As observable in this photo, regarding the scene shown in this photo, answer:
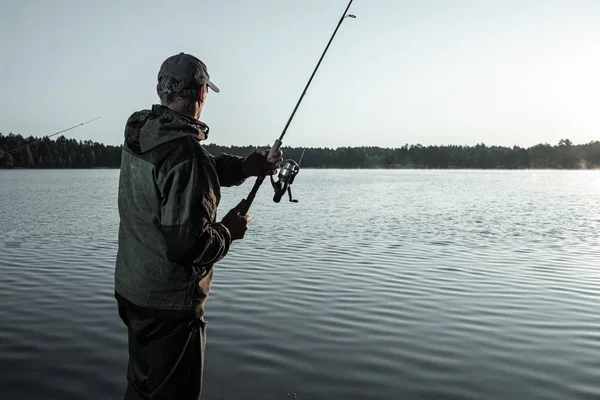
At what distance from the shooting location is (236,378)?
215 inches

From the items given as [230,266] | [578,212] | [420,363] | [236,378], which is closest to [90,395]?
[236,378]

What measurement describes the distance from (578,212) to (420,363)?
24.9 m

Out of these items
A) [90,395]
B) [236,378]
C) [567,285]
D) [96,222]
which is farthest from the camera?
[96,222]

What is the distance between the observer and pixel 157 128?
306 centimetres

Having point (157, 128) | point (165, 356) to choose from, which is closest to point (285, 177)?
point (157, 128)

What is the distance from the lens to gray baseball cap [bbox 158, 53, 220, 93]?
3248mm

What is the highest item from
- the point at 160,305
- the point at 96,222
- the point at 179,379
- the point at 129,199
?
the point at 129,199

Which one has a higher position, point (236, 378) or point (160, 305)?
point (160, 305)

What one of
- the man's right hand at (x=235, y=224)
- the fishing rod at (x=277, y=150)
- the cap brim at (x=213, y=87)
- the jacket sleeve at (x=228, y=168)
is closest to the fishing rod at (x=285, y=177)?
the fishing rod at (x=277, y=150)

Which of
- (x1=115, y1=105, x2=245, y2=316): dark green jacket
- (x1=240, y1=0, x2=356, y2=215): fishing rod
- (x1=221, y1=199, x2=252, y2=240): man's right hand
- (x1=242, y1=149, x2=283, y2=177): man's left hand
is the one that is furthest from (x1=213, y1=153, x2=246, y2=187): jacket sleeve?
(x1=115, y1=105, x2=245, y2=316): dark green jacket

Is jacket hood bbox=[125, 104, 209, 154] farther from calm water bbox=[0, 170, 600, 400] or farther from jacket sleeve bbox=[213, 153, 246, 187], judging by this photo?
calm water bbox=[0, 170, 600, 400]

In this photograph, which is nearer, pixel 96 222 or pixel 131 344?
pixel 131 344

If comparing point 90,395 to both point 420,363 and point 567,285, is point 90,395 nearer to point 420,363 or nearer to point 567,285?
point 420,363

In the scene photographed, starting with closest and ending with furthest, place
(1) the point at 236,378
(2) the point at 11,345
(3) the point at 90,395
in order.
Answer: (3) the point at 90,395 → (1) the point at 236,378 → (2) the point at 11,345
